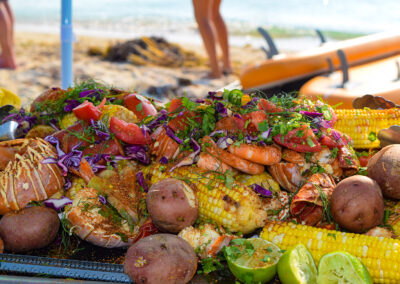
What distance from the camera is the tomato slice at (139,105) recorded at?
2441 millimetres

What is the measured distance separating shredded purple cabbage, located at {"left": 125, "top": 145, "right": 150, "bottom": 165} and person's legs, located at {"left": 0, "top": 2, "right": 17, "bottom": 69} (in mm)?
5451

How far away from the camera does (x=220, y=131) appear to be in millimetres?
2072

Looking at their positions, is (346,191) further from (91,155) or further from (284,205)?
(91,155)

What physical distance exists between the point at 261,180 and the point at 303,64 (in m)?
2.64

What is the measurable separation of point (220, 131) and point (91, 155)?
0.65 meters

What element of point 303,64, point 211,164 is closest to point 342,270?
point 211,164

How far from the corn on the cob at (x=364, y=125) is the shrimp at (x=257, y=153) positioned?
635mm

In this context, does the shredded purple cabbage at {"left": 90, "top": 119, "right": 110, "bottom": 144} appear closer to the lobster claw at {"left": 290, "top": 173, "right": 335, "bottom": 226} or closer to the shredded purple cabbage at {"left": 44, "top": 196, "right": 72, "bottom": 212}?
the shredded purple cabbage at {"left": 44, "top": 196, "right": 72, "bottom": 212}

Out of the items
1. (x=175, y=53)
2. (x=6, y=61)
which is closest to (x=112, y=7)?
(x=175, y=53)

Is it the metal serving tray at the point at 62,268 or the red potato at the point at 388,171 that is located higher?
the red potato at the point at 388,171

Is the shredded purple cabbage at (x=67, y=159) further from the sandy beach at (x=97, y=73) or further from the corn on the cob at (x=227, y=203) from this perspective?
the sandy beach at (x=97, y=73)

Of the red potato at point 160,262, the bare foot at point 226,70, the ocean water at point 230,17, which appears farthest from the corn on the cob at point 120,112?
the ocean water at point 230,17

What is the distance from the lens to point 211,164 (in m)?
1.99

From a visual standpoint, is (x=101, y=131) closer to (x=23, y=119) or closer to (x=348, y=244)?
(x=23, y=119)
